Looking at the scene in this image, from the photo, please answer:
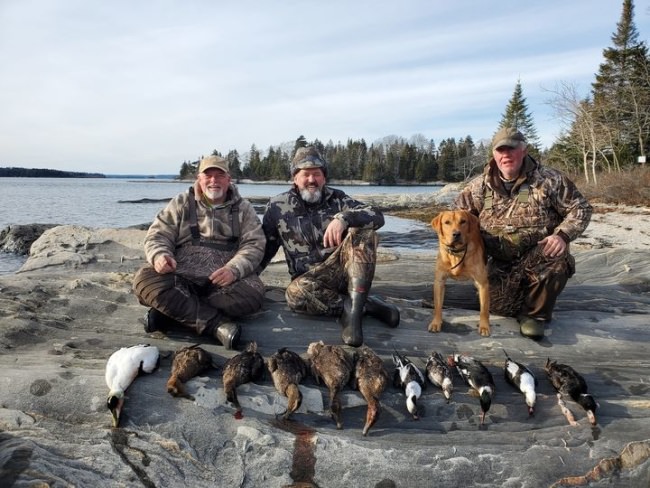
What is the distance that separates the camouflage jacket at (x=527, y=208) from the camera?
5.41 meters

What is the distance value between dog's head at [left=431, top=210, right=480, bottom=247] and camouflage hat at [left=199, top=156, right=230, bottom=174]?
94.7 inches

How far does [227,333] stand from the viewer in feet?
15.7

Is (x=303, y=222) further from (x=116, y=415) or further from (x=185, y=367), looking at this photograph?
(x=116, y=415)

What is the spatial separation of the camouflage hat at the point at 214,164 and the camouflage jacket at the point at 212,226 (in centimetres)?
26

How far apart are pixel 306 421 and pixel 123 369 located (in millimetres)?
1512

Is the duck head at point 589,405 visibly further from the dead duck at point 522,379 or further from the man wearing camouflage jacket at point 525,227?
the man wearing camouflage jacket at point 525,227

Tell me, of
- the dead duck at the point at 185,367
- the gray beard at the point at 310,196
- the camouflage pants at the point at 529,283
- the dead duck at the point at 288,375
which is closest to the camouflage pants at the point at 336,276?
the gray beard at the point at 310,196

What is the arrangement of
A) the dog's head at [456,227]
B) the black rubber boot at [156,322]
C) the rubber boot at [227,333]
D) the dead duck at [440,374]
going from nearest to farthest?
the dead duck at [440,374]
the rubber boot at [227,333]
the black rubber boot at [156,322]
the dog's head at [456,227]

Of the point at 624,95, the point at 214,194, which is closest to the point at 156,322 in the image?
the point at 214,194

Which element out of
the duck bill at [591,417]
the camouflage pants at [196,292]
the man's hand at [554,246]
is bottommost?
the duck bill at [591,417]

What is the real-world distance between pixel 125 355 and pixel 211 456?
3.99 feet

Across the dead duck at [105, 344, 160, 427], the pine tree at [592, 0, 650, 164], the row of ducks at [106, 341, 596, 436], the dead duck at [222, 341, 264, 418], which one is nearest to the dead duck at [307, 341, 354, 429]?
the row of ducks at [106, 341, 596, 436]

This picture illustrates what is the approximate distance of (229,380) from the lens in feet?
12.7

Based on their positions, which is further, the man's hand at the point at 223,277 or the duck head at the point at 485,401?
the man's hand at the point at 223,277
